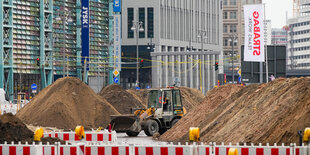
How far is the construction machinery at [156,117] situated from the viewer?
3498 cm

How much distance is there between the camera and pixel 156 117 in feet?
115

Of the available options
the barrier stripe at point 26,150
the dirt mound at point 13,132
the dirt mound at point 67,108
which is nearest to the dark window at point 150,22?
the dirt mound at point 67,108

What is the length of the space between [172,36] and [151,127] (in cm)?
9913

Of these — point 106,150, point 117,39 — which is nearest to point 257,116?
point 106,150

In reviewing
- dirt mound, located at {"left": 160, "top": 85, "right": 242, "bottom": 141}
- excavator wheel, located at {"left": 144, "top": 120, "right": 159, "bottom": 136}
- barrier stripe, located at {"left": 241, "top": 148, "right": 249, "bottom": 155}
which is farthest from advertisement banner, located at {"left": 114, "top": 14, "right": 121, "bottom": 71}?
barrier stripe, located at {"left": 241, "top": 148, "right": 249, "bottom": 155}

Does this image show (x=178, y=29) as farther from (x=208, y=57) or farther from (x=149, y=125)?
(x=149, y=125)

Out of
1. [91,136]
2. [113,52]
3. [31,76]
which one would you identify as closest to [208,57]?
[113,52]

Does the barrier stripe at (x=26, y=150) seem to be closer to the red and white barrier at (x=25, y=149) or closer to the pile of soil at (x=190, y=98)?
the red and white barrier at (x=25, y=149)

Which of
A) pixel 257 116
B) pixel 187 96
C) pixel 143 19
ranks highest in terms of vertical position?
pixel 143 19

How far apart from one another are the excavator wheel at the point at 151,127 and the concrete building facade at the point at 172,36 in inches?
3267

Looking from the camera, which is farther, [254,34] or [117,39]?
[117,39]

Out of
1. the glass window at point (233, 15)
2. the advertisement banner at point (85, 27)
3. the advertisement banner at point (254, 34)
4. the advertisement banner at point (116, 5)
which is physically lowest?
the advertisement banner at point (254, 34)

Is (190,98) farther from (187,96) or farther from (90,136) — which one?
(90,136)

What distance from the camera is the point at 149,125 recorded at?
34750 mm
